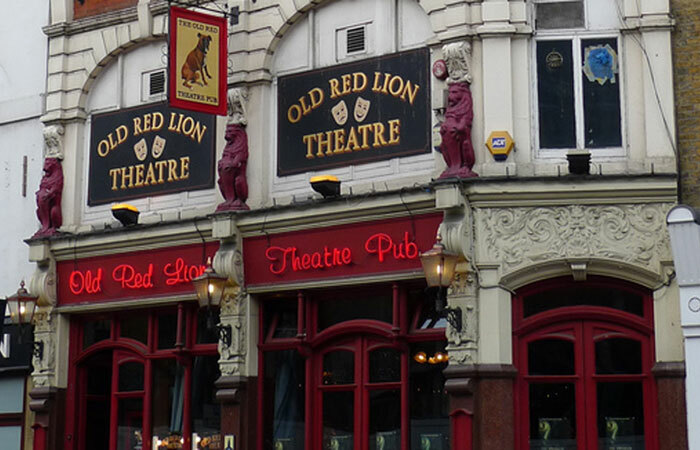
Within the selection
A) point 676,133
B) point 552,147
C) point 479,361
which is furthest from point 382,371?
point 676,133

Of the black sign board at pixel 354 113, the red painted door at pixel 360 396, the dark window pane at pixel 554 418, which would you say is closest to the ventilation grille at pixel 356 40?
the black sign board at pixel 354 113

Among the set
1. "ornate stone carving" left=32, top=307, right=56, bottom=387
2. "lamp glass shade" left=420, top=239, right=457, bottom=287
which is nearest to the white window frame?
"lamp glass shade" left=420, top=239, right=457, bottom=287

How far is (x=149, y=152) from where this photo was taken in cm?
2161

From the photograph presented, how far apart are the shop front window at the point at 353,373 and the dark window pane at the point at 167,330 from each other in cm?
200

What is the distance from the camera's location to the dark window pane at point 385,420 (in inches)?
720

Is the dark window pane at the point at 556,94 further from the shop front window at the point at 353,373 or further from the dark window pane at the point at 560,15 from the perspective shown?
the shop front window at the point at 353,373

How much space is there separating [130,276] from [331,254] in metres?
4.05

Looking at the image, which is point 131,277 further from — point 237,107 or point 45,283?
point 237,107

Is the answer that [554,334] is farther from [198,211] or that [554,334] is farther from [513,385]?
[198,211]

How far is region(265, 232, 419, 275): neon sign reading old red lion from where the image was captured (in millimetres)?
18062

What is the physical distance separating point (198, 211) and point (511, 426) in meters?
6.54

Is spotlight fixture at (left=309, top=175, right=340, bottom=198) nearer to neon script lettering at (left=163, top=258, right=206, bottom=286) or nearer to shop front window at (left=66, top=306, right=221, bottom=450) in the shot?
neon script lettering at (left=163, top=258, right=206, bottom=286)

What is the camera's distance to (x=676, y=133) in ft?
56.3

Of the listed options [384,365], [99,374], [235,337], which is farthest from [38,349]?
[384,365]
